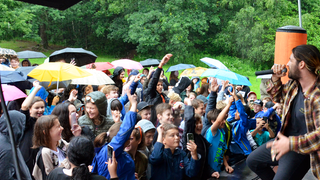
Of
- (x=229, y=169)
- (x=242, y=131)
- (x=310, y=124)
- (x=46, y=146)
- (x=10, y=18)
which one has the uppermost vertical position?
(x=10, y=18)

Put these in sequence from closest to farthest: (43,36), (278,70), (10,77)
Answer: (278,70) → (10,77) → (43,36)

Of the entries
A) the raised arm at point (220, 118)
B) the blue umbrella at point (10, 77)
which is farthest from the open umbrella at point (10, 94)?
the raised arm at point (220, 118)

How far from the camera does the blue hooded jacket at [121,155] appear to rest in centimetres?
324

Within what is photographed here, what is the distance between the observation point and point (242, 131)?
20.3 ft

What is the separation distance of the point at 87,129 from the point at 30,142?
2.39ft

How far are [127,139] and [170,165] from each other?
1.12 metres

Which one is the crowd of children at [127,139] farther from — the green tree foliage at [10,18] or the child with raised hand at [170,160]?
the green tree foliage at [10,18]

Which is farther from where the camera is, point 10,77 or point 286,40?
point 286,40

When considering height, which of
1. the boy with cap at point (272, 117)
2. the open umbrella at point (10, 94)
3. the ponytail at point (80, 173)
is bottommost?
the boy with cap at point (272, 117)

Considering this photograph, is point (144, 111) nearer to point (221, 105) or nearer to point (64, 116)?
point (64, 116)

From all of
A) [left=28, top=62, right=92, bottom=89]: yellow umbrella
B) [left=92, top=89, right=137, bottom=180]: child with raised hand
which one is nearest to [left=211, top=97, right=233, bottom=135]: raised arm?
→ [left=92, top=89, right=137, bottom=180]: child with raised hand

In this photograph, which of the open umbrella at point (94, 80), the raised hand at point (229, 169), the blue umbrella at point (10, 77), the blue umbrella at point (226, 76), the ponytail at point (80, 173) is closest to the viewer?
the ponytail at point (80, 173)

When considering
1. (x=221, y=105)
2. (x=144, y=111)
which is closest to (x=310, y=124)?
(x=144, y=111)

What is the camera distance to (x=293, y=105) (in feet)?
10.8
